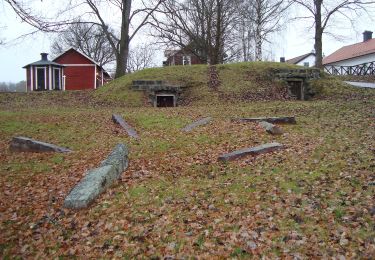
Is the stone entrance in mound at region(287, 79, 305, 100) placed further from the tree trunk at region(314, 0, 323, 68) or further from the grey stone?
the grey stone

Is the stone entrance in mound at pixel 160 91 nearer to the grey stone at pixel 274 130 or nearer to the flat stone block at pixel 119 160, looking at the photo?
the grey stone at pixel 274 130

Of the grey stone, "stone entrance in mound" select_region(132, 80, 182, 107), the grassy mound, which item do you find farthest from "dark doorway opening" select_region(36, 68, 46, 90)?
the grey stone

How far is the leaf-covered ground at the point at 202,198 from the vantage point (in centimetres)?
434

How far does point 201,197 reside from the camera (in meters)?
5.72

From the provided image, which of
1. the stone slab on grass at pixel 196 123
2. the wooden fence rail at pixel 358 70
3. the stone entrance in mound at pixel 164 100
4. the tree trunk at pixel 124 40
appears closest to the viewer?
the stone slab on grass at pixel 196 123

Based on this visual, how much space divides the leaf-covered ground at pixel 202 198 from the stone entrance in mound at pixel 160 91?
25.0 ft

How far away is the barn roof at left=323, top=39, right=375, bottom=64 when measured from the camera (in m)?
39.0

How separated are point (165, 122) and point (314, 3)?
2071 centimetres

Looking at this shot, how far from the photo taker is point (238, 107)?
14.5 meters

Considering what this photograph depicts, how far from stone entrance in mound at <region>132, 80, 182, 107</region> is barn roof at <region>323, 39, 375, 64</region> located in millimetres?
29452

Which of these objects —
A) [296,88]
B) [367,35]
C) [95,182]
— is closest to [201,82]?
[296,88]

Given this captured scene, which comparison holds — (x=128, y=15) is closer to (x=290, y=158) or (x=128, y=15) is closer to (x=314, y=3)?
(x=314, y=3)

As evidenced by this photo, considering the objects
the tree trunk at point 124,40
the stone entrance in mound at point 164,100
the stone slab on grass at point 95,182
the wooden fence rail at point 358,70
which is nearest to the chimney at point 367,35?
the wooden fence rail at point 358,70

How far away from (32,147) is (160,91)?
31.7 ft
